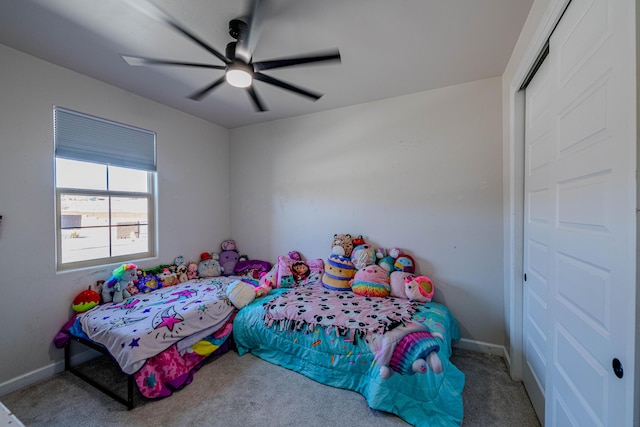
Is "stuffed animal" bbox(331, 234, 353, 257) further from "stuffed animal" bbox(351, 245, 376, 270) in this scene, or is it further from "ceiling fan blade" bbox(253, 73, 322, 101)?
"ceiling fan blade" bbox(253, 73, 322, 101)

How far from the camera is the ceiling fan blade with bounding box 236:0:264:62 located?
1277 millimetres

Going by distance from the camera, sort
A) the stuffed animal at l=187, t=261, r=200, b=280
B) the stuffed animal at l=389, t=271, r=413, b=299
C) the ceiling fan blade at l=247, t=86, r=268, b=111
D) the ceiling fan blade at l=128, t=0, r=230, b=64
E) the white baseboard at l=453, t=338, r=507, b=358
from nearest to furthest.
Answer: the ceiling fan blade at l=128, t=0, r=230, b=64 → the ceiling fan blade at l=247, t=86, r=268, b=111 → the white baseboard at l=453, t=338, r=507, b=358 → the stuffed animal at l=389, t=271, r=413, b=299 → the stuffed animal at l=187, t=261, r=200, b=280

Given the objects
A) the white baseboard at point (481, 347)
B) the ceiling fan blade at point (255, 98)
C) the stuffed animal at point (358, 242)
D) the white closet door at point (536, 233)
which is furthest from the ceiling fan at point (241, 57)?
the white baseboard at point (481, 347)

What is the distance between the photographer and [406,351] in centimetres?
160

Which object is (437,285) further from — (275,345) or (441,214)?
(275,345)

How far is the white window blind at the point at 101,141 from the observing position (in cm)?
212

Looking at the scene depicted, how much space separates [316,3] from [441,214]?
6.67 ft

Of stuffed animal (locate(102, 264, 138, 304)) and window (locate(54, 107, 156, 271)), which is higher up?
window (locate(54, 107, 156, 271))

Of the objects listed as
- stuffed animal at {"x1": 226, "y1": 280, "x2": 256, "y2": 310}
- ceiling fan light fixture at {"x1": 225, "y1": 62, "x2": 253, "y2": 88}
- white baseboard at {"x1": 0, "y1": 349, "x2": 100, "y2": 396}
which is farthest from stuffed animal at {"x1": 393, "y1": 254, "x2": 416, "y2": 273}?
white baseboard at {"x1": 0, "y1": 349, "x2": 100, "y2": 396}

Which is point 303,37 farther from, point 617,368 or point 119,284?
point 119,284

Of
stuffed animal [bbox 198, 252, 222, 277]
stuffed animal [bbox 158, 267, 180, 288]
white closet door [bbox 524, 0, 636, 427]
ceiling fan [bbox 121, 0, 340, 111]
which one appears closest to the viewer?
white closet door [bbox 524, 0, 636, 427]

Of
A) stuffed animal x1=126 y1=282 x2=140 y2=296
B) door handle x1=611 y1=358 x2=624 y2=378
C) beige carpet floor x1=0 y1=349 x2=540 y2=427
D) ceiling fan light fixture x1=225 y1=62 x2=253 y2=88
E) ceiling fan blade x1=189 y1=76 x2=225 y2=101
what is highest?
ceiling fan blade x1=189 y1=76 x2=225 y2=101

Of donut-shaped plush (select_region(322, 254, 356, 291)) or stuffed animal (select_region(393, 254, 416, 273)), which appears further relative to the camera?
donut-shaped plush (select_region(322, 254, 356, 291))

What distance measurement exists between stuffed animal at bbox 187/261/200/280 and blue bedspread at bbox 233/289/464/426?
1057 millimetres
